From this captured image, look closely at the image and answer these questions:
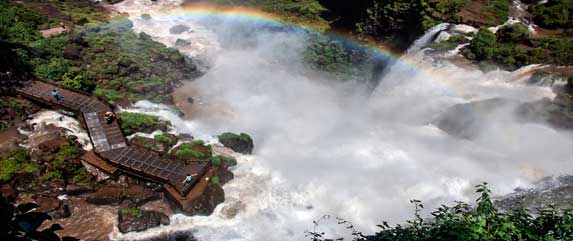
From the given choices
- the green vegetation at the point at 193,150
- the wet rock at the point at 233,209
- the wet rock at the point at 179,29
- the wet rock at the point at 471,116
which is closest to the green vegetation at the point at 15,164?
the green vegetation at the point at 193,150

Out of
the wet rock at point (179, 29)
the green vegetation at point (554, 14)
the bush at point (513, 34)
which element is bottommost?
the wet rock at point (179, 29)

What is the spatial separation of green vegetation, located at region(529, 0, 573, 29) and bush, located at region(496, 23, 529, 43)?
265cm

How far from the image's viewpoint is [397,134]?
82.8 feet

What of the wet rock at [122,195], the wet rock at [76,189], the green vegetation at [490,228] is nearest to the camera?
the green vegetation at [490,228]

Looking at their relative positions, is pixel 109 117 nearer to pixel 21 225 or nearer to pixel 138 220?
pixel 138 220

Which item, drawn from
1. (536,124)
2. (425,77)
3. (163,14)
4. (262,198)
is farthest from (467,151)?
(163,14)

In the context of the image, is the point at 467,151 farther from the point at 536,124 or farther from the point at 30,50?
the point at 30,50

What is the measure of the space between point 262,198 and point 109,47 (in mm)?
18352

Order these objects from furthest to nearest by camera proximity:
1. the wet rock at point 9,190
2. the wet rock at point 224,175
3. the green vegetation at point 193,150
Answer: the green vegetation at point 193,150 < the wet rock at point 224,175 < the wet rock at point 9,190

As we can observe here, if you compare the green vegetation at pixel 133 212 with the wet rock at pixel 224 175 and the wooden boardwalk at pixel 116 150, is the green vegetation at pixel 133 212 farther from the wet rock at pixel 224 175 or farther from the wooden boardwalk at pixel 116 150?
the wet rock at pixel 224 175

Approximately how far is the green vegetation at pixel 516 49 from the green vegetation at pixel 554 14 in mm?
2126

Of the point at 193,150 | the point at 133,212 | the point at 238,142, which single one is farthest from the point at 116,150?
the point at 238,142

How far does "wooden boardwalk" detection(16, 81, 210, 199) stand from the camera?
20188mm

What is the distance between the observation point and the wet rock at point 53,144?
69.2ft
